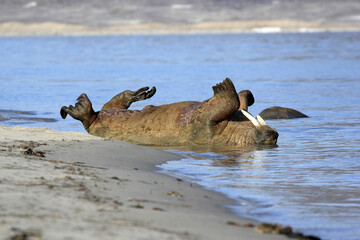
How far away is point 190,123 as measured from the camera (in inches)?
369

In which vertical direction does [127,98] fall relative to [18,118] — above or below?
above

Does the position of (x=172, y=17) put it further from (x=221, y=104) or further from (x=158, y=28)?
(x=221, y=104)

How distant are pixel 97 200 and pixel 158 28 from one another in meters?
A: 76.1

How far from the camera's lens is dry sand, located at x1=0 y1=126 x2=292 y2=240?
3836 mm

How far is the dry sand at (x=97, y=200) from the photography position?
151 inches

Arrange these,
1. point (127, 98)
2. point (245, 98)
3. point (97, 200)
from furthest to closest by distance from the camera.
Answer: point (127, 98), point (245, 98), point (97, 200)

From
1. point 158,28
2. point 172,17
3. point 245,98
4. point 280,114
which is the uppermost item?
point 172,17

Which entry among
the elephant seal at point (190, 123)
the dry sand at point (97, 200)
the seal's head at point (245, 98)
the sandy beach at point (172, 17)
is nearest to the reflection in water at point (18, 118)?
the elephant seal at point (190, 123)

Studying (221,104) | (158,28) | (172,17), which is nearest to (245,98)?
(221,104)

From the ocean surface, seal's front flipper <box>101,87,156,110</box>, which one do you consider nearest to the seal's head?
the ocean surface

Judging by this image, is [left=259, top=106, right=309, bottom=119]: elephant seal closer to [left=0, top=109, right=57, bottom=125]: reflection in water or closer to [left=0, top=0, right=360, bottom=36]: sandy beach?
[left=0, top=109, right=57, bottom=125]: reflection in water

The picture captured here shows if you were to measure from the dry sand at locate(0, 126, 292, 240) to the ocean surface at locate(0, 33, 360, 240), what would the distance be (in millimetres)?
471

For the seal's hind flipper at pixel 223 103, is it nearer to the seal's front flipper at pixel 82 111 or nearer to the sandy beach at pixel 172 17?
the seal's front flipper at pixel 82 111

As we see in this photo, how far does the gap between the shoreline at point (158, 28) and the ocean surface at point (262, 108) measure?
4525 cm
